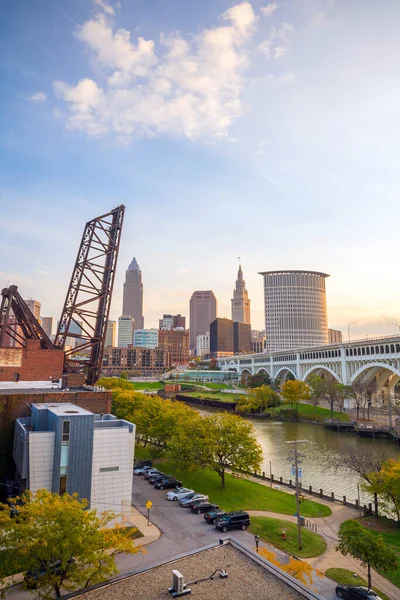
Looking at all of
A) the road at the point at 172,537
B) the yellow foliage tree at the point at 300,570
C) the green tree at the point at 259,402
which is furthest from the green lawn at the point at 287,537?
the green tree at the point at 259,402

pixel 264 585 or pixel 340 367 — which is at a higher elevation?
pixel 340 367

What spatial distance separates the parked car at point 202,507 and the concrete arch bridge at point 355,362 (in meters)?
61.1

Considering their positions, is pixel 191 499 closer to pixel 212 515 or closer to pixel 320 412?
pixel 212 515

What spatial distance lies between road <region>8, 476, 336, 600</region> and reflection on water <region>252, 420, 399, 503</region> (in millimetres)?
14997

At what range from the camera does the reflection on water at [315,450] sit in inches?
1583

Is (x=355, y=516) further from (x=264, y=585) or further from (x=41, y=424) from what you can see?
(x=41, y=424)

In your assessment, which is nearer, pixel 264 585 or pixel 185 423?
pixel 264 585

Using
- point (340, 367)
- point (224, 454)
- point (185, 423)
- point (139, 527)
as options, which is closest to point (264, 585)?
point (139, 527)

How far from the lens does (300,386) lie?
3568 inches

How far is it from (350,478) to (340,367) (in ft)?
197

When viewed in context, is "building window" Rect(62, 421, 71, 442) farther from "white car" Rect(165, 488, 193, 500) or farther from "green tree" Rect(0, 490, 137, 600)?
"white car" Rect(165, 488, 193, 500)

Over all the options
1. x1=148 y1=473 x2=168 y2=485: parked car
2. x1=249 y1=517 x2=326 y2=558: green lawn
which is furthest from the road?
x1=148 y1=473 x2=168 y2=485: parked car

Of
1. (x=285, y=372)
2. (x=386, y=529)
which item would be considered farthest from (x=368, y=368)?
(x=386, y=529)

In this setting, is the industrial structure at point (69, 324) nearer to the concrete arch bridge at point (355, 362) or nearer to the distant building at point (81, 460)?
the distant building at point (81, 460)
